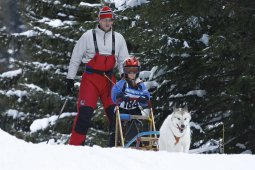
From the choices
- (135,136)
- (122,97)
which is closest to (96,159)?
(135,136)

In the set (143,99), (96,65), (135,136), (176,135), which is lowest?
(135,136)

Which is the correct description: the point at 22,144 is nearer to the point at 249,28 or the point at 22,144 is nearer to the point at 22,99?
the point at 249,28

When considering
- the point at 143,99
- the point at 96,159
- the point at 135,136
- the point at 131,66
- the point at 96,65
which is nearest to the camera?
the point at 96,159

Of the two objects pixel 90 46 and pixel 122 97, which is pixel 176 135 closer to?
pixel 122 97

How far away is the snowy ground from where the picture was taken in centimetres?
550

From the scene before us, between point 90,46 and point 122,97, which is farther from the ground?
point 90,46

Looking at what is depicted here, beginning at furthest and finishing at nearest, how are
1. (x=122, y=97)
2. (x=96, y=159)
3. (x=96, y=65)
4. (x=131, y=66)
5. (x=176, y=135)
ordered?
(x=96, y=65) → (x=131, y=66) → (x=122, y=97) → (x=176, y=135) → (x=96, y=159)

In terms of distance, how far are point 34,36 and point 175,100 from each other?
10.1 meters

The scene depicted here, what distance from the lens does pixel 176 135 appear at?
830 cm

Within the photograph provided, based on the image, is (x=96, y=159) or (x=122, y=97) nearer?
(x=96, y=159)

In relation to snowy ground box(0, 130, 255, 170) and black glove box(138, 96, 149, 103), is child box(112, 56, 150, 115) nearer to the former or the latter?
black glove box(138, 96, 149, 103)

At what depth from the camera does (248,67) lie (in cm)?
1134

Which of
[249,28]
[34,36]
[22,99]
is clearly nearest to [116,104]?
[249,28]

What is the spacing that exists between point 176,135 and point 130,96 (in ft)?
3.91
